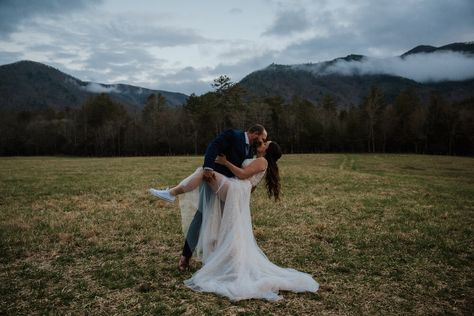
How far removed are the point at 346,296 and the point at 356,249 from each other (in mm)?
3292

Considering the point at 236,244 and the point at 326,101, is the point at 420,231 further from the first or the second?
the point at 326,101

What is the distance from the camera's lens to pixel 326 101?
12862 centimetres

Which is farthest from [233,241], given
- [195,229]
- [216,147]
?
[216,147]

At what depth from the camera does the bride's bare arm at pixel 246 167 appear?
7.32m

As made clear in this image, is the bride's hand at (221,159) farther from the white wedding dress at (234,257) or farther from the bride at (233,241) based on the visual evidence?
the white wedding dress at (234,257)

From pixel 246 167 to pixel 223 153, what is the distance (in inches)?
22.5

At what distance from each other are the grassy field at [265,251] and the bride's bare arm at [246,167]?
2.43 metres

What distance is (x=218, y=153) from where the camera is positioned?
7.28 meters

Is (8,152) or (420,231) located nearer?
(420,231)

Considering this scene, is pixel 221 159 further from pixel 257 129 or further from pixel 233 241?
pixel 233 241

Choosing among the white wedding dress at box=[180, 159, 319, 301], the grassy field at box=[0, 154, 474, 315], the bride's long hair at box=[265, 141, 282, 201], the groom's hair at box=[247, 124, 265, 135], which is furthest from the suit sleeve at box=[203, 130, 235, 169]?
the grassy field at box=[0, 154, 474, 315]

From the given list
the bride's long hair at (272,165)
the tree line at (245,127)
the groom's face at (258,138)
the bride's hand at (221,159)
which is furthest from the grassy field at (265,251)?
the tree line at (245,127)

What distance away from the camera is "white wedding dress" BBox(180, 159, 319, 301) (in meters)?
6.70

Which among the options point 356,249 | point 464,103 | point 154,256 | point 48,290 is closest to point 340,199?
point 356,249
